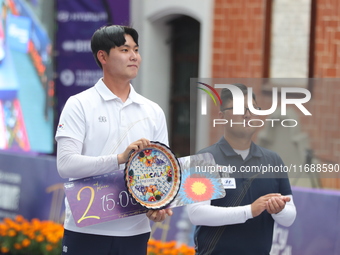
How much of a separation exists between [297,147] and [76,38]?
7.49 m

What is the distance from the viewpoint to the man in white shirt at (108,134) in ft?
12.0

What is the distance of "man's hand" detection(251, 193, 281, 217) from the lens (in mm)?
3734

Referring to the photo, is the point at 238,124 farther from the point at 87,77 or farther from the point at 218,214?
the point at 87,77

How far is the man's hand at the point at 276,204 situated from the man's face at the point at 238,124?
0.39 metres

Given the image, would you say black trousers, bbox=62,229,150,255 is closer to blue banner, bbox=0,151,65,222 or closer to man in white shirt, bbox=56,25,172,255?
man in white shirt, bbox=56,25,172,255

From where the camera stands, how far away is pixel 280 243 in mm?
5996

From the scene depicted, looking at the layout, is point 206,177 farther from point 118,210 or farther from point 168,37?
point 168,37

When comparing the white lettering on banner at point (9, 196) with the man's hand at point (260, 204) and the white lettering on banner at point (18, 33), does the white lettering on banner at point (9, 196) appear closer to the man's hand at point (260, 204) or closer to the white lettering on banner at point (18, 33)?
the white lettering on banner at point (18, 33)

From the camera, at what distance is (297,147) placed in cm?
394

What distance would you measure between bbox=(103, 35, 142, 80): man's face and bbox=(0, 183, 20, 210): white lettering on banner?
511cm

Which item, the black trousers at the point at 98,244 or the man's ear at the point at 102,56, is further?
the man's ear at the point at 102,56

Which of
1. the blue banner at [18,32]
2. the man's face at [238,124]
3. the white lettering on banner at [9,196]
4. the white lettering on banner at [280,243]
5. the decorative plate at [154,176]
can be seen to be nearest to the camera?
the decorative plate at [154,176]

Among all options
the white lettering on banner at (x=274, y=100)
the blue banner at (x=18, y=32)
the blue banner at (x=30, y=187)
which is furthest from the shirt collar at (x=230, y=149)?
the blue banner at (x=18, y=32)

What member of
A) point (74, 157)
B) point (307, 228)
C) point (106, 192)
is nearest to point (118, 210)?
point (106, 192)
